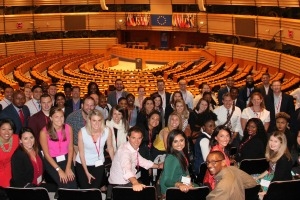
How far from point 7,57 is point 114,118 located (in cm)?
2437

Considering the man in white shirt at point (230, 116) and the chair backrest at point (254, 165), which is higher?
the man in white shirt at point (230, 116)

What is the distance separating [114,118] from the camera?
7633mm

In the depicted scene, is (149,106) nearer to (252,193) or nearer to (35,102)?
(35,102)

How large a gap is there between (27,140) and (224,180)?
8.71 ft

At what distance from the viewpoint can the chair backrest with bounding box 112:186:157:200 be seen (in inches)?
222

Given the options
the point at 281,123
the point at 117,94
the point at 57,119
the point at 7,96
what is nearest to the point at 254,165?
the point at 281,123

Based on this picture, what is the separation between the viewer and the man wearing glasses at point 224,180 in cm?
491

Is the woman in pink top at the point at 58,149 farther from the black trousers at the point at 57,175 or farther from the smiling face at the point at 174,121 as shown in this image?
the smiling face at the point at 174,121

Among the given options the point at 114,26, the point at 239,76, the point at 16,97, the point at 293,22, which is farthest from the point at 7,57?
the point at 16,97

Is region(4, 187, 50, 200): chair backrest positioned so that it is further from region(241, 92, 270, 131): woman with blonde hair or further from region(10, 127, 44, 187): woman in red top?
region(241, 92, 270, 131): woman with blonde hair

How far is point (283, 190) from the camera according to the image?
582 cm

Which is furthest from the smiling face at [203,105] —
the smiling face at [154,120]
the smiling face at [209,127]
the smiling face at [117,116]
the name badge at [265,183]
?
the name badge at [265,183]

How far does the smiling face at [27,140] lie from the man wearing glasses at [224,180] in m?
2.39

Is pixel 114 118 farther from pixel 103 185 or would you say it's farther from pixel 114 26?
pixel 114 26
